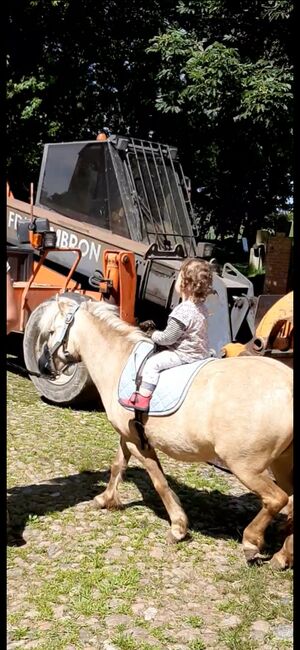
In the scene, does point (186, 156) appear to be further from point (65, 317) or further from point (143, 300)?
point (65, 317)

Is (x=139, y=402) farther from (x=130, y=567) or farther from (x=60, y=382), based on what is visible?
(x=60, y=382)

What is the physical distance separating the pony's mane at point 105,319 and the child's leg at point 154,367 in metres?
0.40

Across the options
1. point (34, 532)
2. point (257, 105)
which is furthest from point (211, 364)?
point (257, 105)

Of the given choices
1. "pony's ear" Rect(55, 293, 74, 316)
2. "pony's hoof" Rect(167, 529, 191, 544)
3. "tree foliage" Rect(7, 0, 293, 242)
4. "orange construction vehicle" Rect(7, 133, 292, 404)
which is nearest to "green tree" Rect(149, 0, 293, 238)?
"tree foliage" Rect(7, 0, 293, 242)

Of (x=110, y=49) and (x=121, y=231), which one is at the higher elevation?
(x=110, y=49)

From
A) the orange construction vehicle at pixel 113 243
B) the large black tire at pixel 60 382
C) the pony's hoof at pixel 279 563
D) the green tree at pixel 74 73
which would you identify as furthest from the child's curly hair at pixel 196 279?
the green tree at pixel 74 73

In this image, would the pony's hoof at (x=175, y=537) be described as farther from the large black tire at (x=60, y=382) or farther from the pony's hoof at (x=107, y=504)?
the large black tire at (x=60, y=382)

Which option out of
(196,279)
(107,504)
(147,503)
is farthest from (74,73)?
(107,504)

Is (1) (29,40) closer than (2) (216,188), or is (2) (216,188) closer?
(1) (29,40)

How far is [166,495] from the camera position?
461 cm

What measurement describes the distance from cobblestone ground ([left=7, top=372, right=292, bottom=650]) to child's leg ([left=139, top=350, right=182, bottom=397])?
970 mm

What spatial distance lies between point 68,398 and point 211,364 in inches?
130

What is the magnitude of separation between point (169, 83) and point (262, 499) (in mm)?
11023

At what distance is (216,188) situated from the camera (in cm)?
2227
